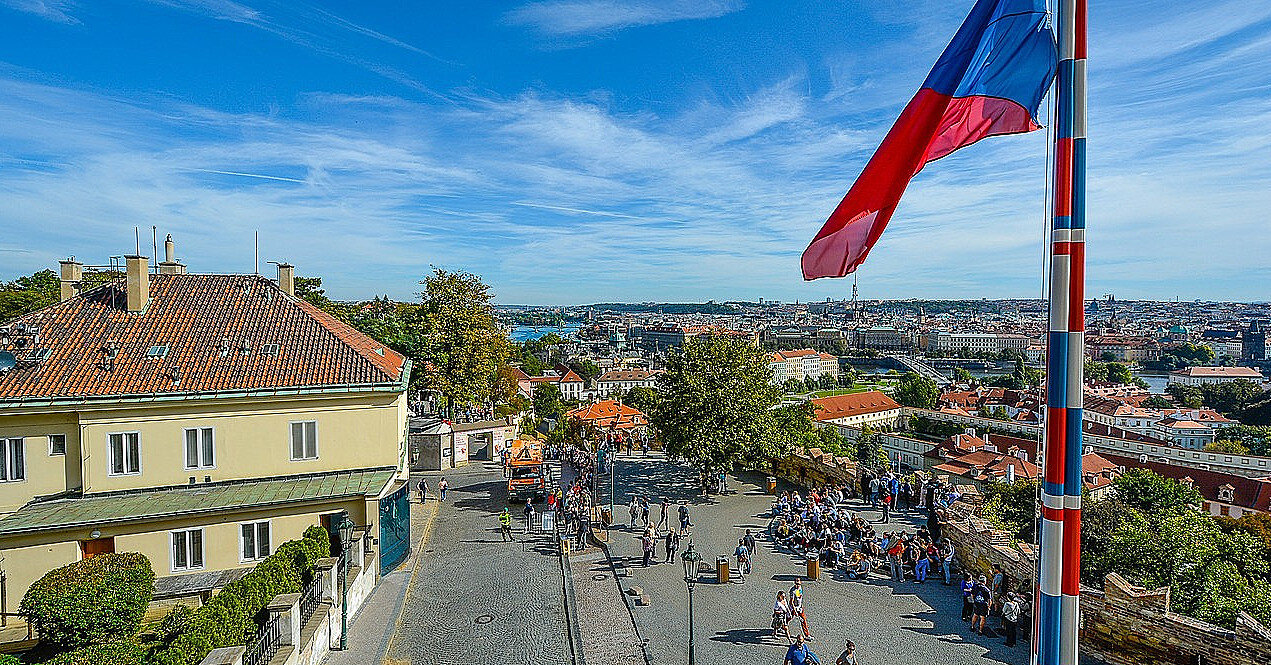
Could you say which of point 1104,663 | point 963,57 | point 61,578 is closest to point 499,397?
point 61,578

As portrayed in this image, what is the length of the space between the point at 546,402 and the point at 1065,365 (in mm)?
95817

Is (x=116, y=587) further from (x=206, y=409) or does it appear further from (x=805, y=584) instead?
(x=805, y=584)

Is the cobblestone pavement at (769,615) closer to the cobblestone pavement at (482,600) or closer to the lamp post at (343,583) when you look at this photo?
the cobblestone pavement at (482,600)

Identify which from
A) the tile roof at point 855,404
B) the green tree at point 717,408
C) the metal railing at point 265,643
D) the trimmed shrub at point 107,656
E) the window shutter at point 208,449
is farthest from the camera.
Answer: the tile roof at point 855,404

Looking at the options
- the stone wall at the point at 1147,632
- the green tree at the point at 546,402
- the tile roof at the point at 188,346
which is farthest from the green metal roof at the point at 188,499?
the green tree at the point at 546,402

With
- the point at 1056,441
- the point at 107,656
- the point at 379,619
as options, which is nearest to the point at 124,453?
the point at 379,619

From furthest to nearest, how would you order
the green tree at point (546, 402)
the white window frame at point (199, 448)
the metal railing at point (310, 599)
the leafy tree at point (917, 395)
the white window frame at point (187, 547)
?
the leafy tree at point (917, 395)
the green tree at point (546, 402)
the white window frame at point (199, 448)
the white window frame at point (187, 547)
the metal railing at point (310, 599)

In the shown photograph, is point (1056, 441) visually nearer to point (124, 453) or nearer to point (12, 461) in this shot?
point (124, 453)

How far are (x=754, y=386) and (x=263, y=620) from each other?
15.2 m

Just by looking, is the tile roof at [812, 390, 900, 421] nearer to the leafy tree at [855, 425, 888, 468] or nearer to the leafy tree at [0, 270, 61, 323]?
the leafy tree at [855, 425, 888, 468]

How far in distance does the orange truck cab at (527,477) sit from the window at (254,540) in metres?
7.96

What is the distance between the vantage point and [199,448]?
17625 mm

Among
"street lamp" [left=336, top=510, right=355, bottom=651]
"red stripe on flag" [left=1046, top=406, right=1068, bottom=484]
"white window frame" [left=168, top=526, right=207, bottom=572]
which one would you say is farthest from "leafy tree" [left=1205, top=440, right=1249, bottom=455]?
"red stripe on flag" [left=1046, top=406, right=1068, bottom=484]

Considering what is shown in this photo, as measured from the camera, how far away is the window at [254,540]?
55.4ft
